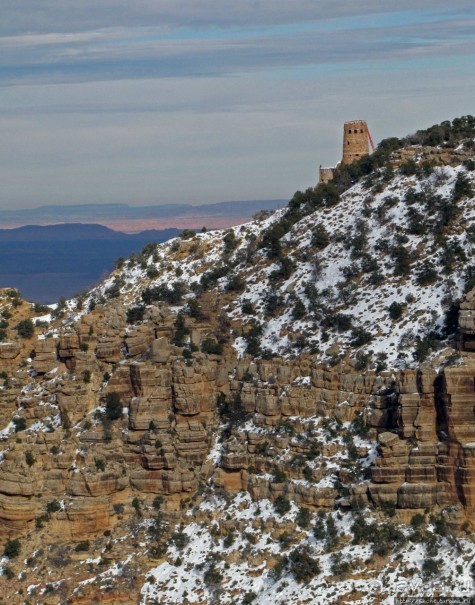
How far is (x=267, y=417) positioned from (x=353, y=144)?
32.2 m

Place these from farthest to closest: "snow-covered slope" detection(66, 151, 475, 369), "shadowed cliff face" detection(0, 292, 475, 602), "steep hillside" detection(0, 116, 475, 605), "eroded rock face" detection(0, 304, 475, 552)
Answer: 1. "snow-covered slope" detection(66, 151, 475, 369)
2. "shadowed cliff face" detection(0, 292, 475, 602)
3. "eroded rock face" detection(0, 304, 475, 552)
4. "steep hillside" detection(0, 116, 475, 605)

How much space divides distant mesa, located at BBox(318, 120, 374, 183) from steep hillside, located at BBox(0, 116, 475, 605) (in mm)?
8867

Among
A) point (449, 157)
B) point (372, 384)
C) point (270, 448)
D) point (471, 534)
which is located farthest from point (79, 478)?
point (449, 157)

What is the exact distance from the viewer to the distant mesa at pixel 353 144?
10844 cm

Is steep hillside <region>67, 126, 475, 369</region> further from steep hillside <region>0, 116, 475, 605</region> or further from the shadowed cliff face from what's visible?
the shadowed cliff face

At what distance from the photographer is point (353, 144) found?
358 feet

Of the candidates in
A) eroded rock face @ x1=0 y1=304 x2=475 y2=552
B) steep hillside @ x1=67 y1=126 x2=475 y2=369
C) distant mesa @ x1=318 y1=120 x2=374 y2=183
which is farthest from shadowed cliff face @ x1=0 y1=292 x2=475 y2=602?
distant mesa @ x1=318 y1=120 x2=374 y2=183

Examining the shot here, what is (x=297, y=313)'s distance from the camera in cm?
8838

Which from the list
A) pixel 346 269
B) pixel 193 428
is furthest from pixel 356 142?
pixel 193 428

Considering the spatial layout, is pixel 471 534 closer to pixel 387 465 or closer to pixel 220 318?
pixel 387 465

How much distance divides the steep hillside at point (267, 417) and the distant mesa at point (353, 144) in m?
8.87

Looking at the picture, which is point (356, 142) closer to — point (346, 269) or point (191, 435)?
point (346, 269)

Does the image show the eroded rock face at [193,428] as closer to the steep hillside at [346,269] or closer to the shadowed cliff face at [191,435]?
the shadowed cliff face at [191,435]

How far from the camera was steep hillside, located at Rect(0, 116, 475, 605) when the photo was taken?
75250 millimetres
